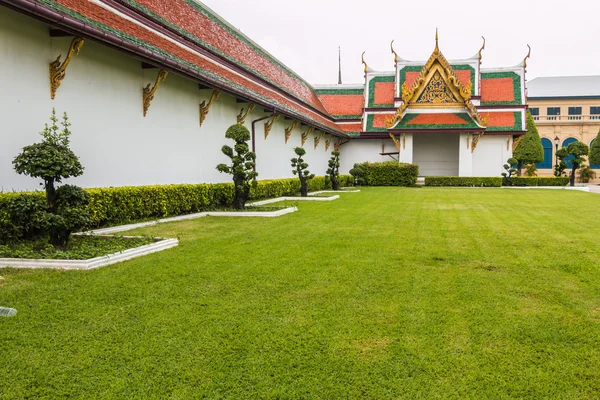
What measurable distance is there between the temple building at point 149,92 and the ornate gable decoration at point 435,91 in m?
0.12

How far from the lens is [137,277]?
4566mm

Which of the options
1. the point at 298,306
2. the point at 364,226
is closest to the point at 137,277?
the point at 298,306

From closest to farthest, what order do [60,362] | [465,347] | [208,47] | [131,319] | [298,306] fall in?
1. [60,362]
2. [465,347]
3. [131,319]
4. [298,306]
5. [208,47]

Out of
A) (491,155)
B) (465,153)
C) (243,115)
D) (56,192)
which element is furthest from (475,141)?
(56,192)

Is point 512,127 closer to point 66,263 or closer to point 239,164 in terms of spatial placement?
point 239,164

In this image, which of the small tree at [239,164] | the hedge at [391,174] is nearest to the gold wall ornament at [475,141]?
the hedge at [391,174]

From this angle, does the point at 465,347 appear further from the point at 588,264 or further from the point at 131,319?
the point at 588,264

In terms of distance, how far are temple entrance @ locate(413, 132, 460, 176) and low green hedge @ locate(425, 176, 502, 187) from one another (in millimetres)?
3744

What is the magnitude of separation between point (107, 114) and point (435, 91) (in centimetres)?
2326

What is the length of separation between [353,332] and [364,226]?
5267 mm

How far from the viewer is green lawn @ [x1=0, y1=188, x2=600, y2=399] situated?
97.0 inches

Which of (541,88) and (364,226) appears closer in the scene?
(364,226)

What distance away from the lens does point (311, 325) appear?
326 cm

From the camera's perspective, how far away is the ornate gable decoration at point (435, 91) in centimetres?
2717
